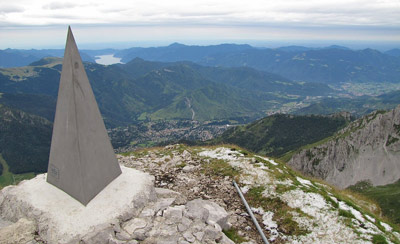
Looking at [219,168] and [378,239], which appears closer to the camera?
[378,239]

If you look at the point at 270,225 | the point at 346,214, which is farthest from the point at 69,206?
the point at 346,214

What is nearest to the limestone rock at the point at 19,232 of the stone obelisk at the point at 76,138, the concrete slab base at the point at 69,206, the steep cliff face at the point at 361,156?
the concrete slab base at the point at 69,206

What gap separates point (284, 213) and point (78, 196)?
39.0 ft

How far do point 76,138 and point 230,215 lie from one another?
998 cm

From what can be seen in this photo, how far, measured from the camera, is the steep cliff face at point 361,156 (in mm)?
94812

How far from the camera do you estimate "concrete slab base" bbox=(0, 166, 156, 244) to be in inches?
459

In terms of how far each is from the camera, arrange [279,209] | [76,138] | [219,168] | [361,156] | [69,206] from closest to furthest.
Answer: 1. [69,206]
2. [76,138]
3. [279,209]
4. [219,168]
5. [361,156]

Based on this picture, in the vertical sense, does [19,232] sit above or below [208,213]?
above

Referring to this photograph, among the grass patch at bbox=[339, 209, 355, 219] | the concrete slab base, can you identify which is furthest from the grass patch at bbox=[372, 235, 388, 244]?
the concrete slab base

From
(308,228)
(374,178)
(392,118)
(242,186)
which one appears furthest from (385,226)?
(392,118)

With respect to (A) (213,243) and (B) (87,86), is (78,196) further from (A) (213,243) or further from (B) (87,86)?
(A) (213,243)

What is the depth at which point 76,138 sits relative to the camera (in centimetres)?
1374

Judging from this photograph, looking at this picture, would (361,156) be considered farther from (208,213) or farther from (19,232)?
(19,232)

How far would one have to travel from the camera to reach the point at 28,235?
11844 mm
